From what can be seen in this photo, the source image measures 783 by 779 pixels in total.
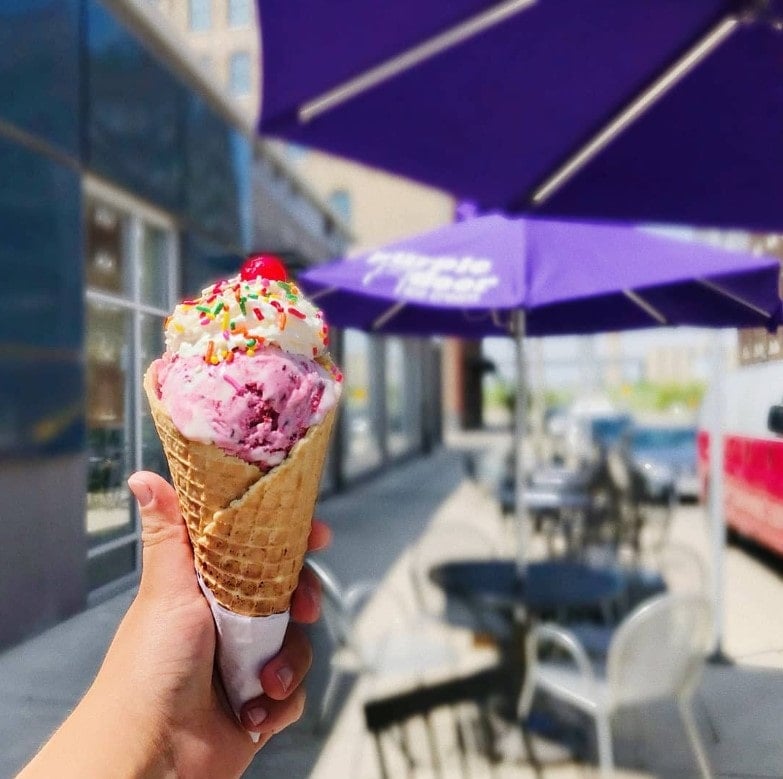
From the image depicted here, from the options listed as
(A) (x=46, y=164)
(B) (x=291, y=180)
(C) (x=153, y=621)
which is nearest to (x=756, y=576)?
(C) (x=153, y=621)

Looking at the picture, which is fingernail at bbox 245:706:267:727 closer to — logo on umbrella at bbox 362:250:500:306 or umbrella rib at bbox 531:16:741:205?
logo on umbrella at bbox 362:250:500:306

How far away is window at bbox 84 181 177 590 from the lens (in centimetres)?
135

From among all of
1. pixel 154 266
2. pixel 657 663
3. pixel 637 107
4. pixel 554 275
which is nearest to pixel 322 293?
pixel 554 275

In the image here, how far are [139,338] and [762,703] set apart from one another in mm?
1912

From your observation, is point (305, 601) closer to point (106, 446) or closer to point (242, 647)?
point (242, 647)

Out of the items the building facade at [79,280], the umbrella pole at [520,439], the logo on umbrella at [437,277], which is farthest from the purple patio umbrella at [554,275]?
the building facade at [79,280]

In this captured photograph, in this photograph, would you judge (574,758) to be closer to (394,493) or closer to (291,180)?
(291,180)

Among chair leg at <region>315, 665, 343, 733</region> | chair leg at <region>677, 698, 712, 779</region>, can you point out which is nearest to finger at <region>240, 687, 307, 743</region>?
chair leg at <region>677, 698, 712, 779</region>

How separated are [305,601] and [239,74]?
1642 mm

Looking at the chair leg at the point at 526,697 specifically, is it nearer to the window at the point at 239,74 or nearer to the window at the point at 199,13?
the window at the point at 239,74

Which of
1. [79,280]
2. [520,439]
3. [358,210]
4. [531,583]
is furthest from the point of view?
[358,210]

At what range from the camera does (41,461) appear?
143cm

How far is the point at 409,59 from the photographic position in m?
2.26

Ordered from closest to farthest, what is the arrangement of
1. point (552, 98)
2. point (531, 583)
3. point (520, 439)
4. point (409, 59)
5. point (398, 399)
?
1. point (409, 59)
2. point (552, 98)
3. point (531, 583)
4. point (520, 439)
5. point (398, 399)
